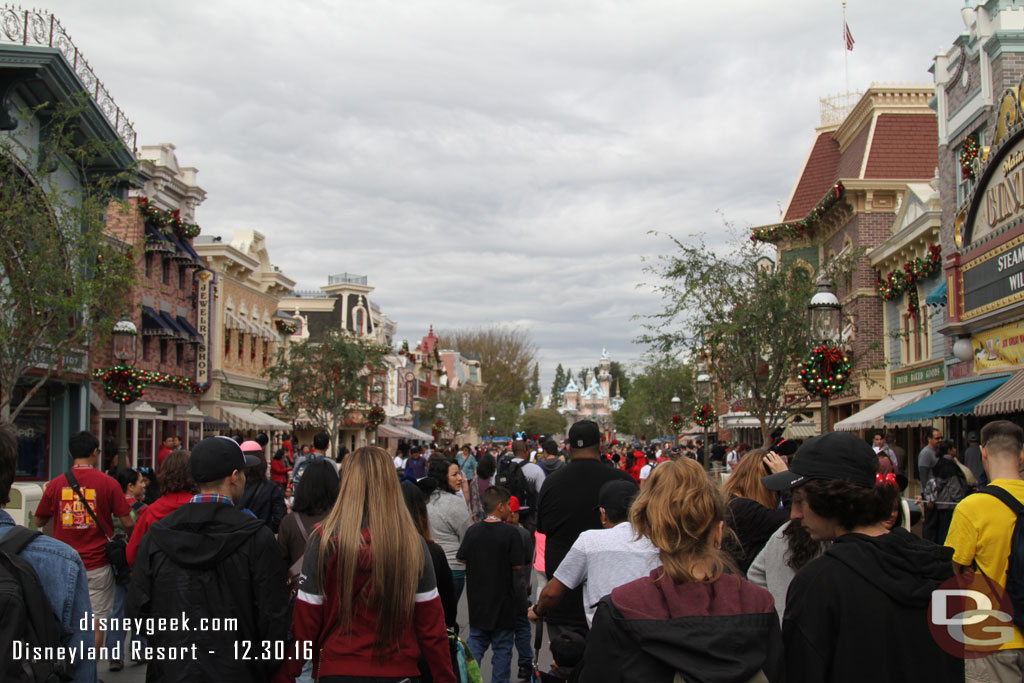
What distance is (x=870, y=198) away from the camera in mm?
33094

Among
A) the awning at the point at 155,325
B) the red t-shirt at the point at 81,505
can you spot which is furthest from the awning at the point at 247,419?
→ the red t-shirt at the point at 81,505

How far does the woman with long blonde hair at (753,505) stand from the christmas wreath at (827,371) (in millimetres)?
9111

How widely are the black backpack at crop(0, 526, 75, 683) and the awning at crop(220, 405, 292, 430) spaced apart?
124 ft

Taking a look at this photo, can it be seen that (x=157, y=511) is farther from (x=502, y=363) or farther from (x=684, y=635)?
(x=502, y=363)

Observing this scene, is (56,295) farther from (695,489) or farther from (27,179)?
(695,489)

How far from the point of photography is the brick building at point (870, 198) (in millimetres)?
32719

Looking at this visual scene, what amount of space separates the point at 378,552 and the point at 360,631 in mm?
362

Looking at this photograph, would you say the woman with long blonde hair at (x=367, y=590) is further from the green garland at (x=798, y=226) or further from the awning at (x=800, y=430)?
the awning at (x=800, y=430)

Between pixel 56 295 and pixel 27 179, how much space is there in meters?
4.07

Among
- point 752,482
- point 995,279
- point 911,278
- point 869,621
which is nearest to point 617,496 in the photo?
point 752,482

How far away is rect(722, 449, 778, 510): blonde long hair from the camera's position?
5886 millimetres

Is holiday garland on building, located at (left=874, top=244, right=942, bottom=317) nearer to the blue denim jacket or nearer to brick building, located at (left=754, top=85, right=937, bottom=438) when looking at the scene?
brick building, located at (left=754, top=85, right=937, bottom=438)

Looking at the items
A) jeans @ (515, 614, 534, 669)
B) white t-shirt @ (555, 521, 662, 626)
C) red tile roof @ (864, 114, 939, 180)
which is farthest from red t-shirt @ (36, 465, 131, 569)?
red tile roof @ (864, 114, 939, 180)

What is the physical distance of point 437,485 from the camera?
29.1ft
